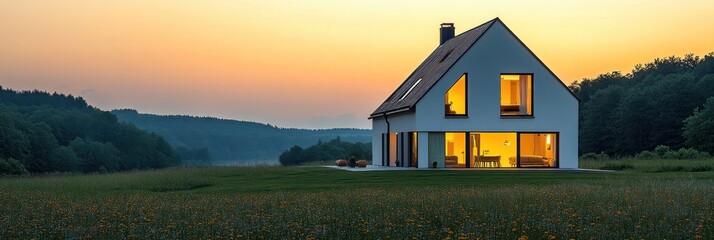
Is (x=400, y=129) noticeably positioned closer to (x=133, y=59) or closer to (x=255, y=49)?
(x=255, y=49)

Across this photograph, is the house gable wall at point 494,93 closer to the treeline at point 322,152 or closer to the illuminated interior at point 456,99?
the illuminated interior at point 456,99

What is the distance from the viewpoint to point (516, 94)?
37.8 meters

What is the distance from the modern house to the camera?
36219 millimetres

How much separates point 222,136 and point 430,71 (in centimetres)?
12184

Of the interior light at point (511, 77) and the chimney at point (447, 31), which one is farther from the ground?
the chimney at point (447, 31)


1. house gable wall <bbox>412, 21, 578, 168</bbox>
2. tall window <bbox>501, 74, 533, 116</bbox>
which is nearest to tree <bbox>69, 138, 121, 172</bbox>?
house gable wall <bbox>412, 21, 578, 168</bbox>

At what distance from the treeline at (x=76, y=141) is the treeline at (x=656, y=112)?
52.9 meters

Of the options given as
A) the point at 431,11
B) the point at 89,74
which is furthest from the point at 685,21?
the point at 89,74

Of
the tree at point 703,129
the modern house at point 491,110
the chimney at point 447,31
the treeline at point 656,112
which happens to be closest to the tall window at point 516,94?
the modern house at point 491,110

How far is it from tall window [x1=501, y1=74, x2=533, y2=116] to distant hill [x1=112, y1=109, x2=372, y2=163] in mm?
110182

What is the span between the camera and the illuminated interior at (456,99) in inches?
1438

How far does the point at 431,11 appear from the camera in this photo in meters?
47.5

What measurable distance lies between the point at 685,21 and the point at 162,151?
8939cm

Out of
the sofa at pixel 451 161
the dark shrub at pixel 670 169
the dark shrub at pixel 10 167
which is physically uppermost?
the sofa at pixel 451 161
